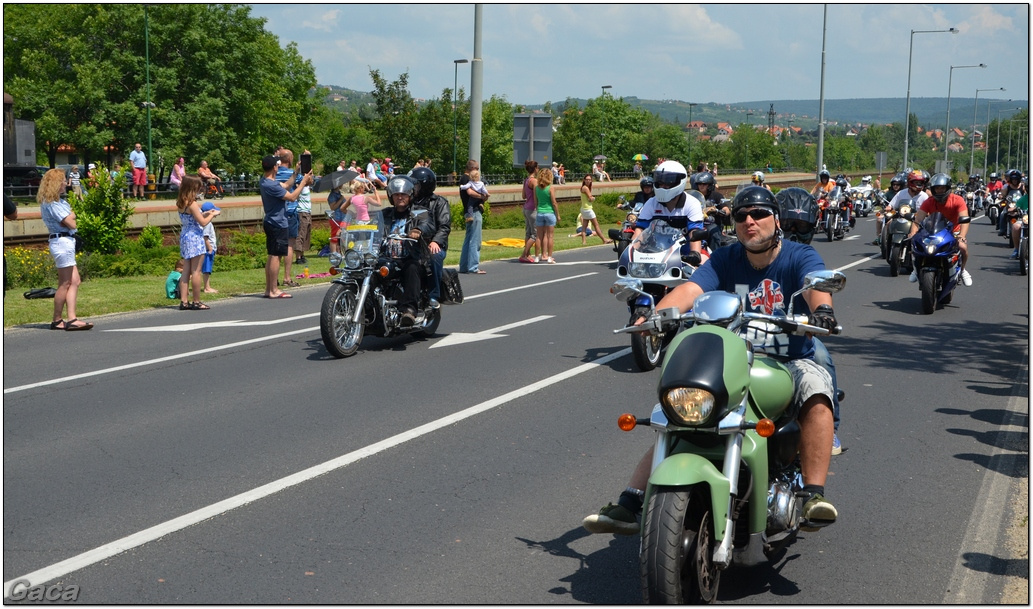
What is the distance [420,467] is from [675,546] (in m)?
2.94

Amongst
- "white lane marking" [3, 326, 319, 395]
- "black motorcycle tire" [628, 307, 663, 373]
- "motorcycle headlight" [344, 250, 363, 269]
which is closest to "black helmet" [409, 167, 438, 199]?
"motorcycle headlight" [344, 250, 363, 269]

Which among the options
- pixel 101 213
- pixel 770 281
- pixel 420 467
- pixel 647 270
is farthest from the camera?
pixel 101 213

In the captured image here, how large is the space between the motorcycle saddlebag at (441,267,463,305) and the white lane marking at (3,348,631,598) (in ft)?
9.38

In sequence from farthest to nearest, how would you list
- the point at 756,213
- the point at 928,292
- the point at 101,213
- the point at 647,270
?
the point at 101,213
the point at 928,292
the point at 647,270
the point at 756,213

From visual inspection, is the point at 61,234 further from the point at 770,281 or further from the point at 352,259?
the point at 770,281

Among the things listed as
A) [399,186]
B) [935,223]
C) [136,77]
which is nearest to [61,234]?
[399,186]

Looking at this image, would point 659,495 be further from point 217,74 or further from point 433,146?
point 433,146

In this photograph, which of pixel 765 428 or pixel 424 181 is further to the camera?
pixel 424 181

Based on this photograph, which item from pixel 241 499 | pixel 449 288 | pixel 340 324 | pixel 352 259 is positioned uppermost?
pixel 352 259

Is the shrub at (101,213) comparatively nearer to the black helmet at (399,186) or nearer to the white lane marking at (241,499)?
the black helmet at (399,186)

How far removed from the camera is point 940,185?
15.4 metres

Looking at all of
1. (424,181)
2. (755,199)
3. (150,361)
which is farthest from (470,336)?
(755,199)

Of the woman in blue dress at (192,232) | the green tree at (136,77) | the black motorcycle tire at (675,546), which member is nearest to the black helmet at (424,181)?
the woman in blue dress at (192,232)

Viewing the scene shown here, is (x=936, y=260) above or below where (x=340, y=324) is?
above
